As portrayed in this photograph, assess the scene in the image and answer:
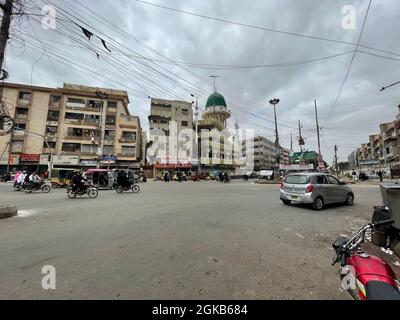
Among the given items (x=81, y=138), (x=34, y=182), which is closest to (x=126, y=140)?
(x=81, y=138)

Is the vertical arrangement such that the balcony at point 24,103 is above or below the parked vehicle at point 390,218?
above

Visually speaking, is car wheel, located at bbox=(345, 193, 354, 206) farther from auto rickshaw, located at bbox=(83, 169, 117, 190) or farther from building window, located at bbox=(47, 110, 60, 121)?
building window, located at bbox=(47, 110, 60, 121)

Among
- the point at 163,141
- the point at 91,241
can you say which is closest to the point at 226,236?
the point at 91,241

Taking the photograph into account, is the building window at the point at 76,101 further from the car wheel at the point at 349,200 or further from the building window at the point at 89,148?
the car wheel at the point at 349,200

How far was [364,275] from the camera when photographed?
215 cm

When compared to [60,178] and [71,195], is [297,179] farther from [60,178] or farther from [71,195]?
[60,178]

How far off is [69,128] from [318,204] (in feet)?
147

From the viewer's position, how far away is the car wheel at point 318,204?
9.09m

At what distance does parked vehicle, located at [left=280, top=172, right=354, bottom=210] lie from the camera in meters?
9.11

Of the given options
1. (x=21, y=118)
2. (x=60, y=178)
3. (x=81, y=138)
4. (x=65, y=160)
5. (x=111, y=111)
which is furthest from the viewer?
(x=111, y=111)

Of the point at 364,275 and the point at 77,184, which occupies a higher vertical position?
the point at 77,184

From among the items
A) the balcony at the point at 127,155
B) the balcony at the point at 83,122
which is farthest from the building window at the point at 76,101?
the balcony at the point at 127,155

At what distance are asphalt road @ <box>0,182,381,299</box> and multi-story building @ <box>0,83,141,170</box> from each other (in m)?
34.9

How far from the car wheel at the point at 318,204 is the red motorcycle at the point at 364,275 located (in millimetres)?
Answer: 6955
